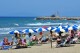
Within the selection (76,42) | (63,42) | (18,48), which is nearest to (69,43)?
(63,42)

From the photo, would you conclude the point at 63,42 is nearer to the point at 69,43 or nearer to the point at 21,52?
the point at 69,43

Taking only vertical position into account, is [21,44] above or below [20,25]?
above

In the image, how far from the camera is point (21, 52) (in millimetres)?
17031

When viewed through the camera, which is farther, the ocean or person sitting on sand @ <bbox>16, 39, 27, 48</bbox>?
the ocean

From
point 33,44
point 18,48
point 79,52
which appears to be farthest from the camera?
point 33,44

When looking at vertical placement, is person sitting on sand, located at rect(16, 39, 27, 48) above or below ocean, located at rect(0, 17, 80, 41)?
above

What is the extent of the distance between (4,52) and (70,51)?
3882mm

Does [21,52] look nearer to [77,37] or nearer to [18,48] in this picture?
[18,48]

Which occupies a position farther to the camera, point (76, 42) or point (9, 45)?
point (76, 42)

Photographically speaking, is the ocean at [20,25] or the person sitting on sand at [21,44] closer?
the person sitting on sand at [21,44]

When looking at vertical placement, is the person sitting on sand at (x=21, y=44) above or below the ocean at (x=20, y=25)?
above

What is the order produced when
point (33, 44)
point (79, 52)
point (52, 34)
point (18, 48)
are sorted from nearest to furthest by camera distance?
1. point (79, 52)
2. point (18, 48)
3. point (33, 44)
4. point (52, 34)

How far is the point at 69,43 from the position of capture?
1994 cm

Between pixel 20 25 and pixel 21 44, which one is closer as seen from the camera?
pixel 21 44
